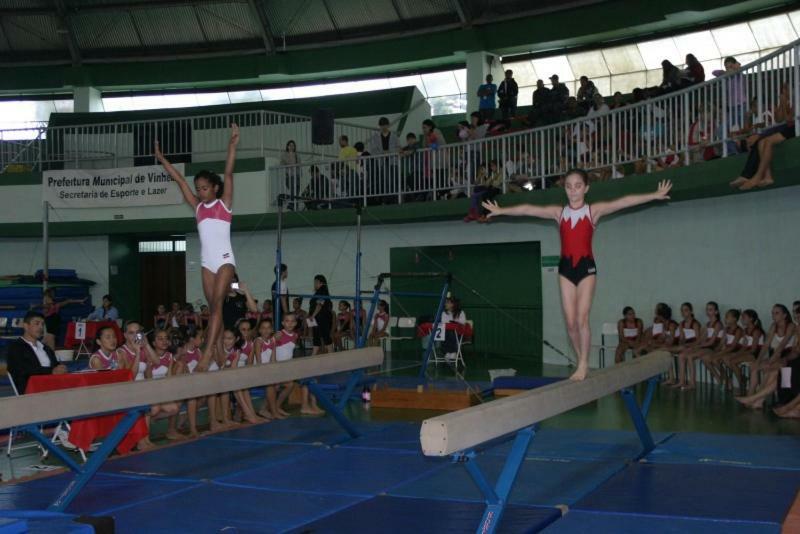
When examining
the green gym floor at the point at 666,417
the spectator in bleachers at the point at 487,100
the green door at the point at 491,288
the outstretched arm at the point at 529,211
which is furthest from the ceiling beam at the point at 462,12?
the outstretched arm at the point at 529,211

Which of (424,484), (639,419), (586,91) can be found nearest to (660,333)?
(586,91)

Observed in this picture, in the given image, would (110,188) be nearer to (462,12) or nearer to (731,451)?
(462,12)

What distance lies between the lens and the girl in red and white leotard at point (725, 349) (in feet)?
44.1

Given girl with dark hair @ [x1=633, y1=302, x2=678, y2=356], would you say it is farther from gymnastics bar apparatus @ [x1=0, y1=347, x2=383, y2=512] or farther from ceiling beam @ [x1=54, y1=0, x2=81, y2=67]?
ceiling beam @ [x1=54, y1=0, x2=81, y2=67]

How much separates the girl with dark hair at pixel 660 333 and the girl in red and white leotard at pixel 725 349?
0.83 meters

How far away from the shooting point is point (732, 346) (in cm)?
1351

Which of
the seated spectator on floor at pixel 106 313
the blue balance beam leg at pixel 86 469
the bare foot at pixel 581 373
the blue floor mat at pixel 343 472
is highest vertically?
the seated spectator on floor at pixel 106 313

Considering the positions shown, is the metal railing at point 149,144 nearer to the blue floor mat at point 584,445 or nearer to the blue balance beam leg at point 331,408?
the blue balance beam leg at point 331,408

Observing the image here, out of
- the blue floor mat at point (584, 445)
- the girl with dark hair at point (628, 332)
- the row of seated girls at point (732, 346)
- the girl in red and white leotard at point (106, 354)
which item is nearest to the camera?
the blue floor mat at point (584, 445)

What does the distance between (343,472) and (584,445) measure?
2.88m

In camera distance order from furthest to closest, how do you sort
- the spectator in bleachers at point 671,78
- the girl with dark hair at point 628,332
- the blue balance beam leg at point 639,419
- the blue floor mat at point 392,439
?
the spectator in bleachers at point 671,78, the girl with dark hair at point 628,332, the blue floor mat at point 392,439, the blue balance beam leg at point 639,419

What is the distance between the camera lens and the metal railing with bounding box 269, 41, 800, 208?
1181 centimetres

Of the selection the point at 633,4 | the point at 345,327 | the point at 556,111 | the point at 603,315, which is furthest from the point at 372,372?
the point at 633,4

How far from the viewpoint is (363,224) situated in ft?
69.9
